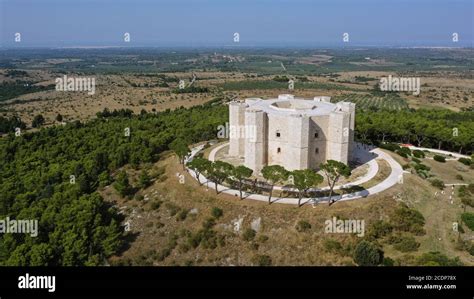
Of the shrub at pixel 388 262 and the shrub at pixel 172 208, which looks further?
the shrub at pixel 172 208

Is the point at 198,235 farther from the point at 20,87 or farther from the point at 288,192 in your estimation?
the point at 20,87

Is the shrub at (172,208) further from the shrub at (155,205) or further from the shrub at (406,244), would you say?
the shrub at (406,244)

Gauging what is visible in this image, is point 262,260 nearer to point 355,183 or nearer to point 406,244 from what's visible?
point 406,244

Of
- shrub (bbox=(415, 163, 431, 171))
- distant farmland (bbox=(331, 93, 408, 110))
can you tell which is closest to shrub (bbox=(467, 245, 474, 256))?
shrub (bbox=(415, 163, 431, 171))

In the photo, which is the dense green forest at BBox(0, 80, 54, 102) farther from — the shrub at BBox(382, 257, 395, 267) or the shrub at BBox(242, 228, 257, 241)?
the shrub at BBox(382, 257, 395, 267)

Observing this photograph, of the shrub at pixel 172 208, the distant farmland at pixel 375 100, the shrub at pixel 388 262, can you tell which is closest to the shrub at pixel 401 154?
the shrub at pixel 388 262
